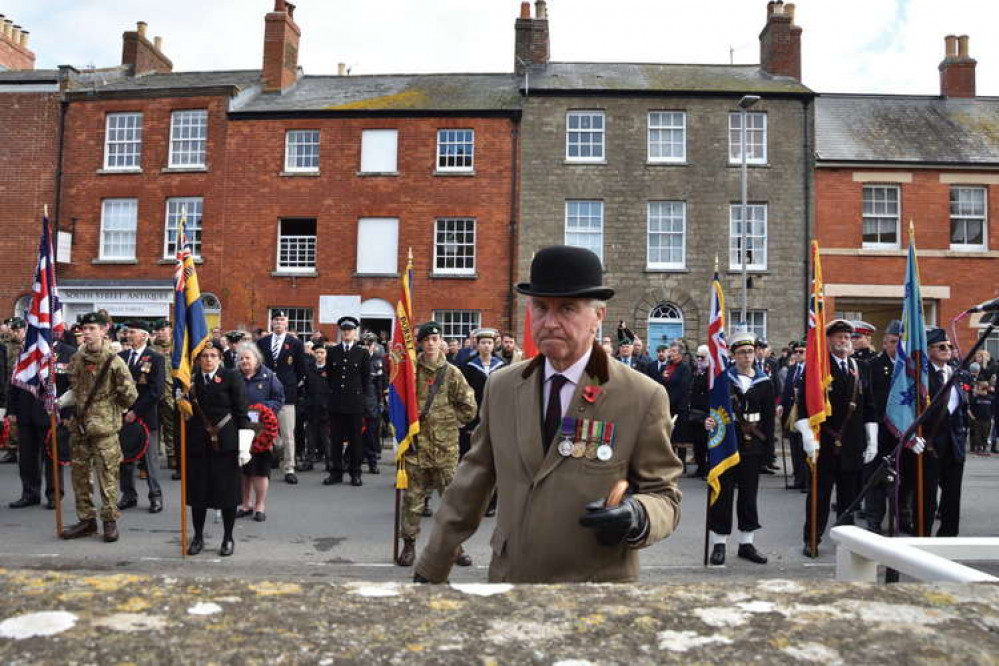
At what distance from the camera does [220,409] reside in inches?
287

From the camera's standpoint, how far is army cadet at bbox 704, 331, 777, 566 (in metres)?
7.11

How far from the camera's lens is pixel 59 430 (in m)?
9.46

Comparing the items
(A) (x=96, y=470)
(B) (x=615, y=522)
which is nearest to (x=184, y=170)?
(A) (x=96, y=470)

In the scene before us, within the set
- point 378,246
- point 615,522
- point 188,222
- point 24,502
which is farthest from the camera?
point 188,222

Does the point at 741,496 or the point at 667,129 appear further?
the point at 667,129

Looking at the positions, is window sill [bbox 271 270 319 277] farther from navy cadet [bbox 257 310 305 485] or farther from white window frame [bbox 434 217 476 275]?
navy cadet [bbox 257 310 305 485]

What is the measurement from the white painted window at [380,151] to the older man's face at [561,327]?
80.0 feet

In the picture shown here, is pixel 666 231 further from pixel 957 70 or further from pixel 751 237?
pixel 957 70

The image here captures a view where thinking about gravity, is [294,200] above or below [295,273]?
above

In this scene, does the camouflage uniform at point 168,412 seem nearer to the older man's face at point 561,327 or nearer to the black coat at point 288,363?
the black coat at point 288,363

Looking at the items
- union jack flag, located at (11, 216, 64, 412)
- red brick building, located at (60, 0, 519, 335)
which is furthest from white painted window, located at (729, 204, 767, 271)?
union jack flag, located at (11, 216, 64, 412)

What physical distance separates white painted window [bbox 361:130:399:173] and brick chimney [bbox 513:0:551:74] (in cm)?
556

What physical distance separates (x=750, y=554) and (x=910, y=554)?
18.5 ft

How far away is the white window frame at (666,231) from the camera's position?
83.0 feet
